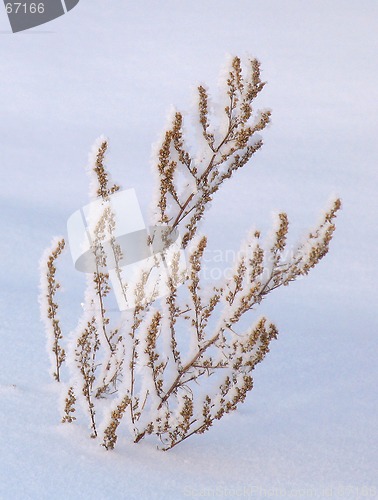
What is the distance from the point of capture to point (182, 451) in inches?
175

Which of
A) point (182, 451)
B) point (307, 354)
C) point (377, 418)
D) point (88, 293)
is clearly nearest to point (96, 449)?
point (182, 451)

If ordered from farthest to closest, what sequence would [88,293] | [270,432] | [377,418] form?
[377,418] < [270,432] < [88,293]

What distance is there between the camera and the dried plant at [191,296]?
13.1ft

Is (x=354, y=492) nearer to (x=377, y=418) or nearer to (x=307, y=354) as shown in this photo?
(x=377, y=418)

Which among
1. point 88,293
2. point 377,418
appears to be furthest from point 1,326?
point 377,418

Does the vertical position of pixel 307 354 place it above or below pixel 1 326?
below

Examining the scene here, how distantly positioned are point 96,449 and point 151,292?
84 cm

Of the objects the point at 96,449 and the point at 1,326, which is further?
the point at 1,326

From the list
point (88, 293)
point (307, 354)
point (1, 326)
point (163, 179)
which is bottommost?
point (307, 354)

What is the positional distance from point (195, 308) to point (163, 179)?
2.11 feet

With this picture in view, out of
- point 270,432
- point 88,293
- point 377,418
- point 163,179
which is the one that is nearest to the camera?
point 163,179

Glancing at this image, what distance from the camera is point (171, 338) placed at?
4184 mm

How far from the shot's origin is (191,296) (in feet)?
13.4

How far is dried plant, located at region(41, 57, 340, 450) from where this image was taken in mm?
3992
